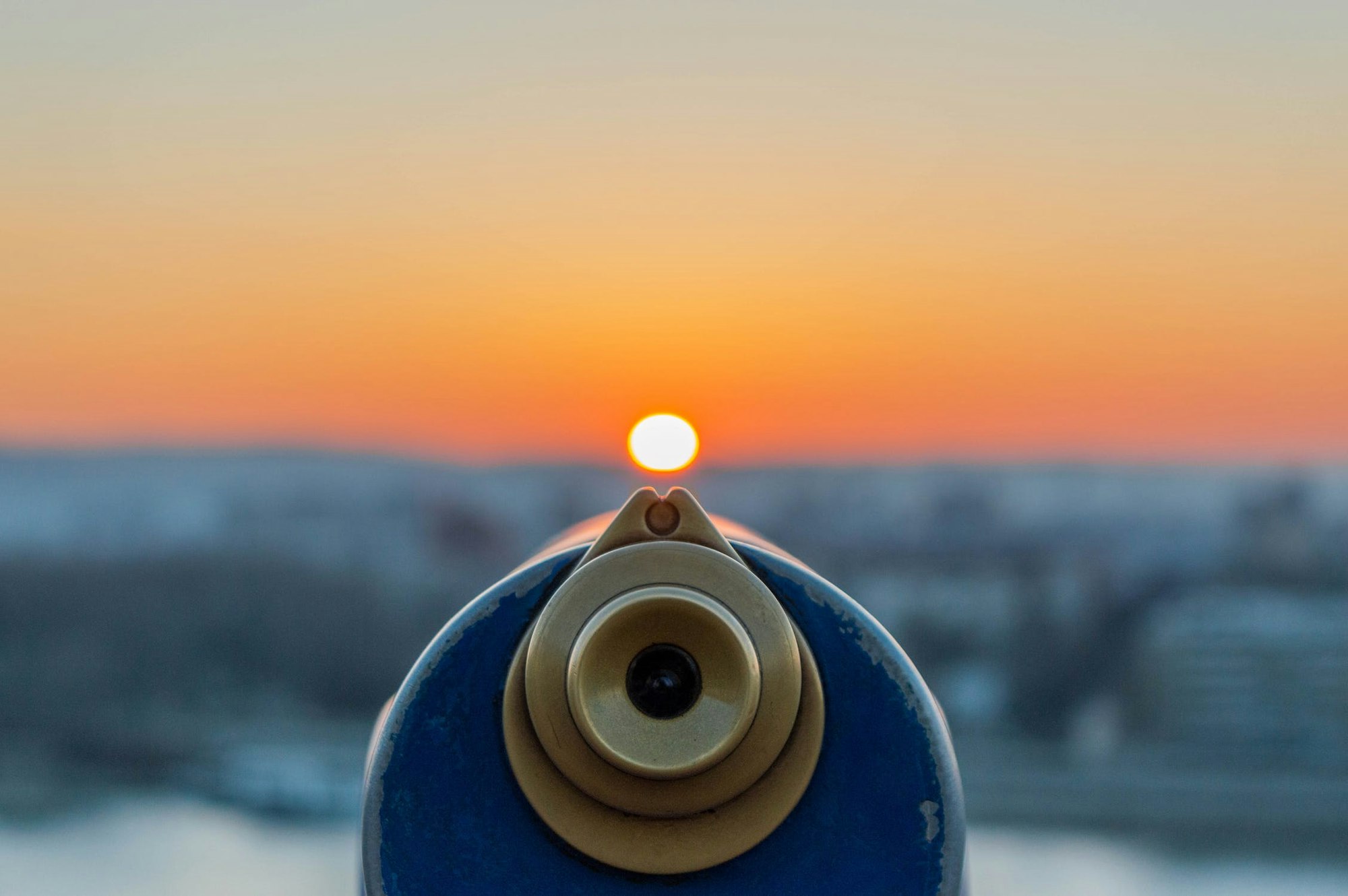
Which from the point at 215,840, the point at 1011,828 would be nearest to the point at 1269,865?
the point at 1011,828

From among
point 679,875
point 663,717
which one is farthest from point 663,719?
point 679,875

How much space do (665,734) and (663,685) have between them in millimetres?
47

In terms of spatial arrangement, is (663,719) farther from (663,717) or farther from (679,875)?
(679,875)

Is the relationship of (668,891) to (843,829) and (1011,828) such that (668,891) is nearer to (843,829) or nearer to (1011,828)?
(843,829)

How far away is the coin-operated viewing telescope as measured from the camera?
97 cm

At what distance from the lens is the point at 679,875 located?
3.32 feet

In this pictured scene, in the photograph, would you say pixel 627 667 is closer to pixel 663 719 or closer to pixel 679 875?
pixel 663 719

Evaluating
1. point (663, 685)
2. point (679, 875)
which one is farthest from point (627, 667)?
point (679, 875)

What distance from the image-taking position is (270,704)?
23.7 m

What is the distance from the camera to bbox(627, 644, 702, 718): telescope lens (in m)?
0.99

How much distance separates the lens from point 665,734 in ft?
3.13

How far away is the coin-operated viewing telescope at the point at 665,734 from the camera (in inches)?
A: 38.4

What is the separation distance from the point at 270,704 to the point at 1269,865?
49.3 feet

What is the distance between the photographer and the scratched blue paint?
3.33 feet
